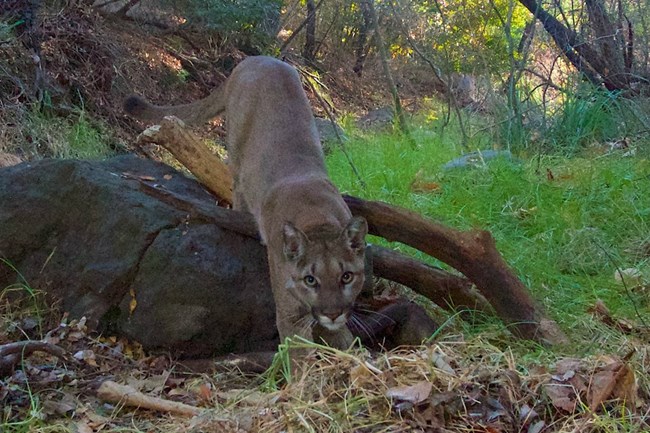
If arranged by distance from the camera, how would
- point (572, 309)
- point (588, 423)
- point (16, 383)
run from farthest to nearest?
point (572, 309) < point (16, 383) < point (588, 423)

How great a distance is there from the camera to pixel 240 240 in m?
5.02

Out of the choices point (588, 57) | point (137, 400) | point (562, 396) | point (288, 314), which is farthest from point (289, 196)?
point (588, 57)

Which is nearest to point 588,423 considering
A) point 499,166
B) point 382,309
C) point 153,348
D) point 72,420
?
point 382,309

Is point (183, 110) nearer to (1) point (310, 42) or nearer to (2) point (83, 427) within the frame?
(2) point (83, 427)

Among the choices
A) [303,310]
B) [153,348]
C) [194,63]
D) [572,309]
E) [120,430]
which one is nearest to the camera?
[120,430]

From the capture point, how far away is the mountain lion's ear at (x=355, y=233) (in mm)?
4230

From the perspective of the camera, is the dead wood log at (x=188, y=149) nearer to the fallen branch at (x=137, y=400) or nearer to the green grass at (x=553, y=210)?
the green grass at (x=553, y=210)

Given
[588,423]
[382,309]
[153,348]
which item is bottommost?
[153,348]

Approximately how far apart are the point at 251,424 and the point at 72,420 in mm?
982

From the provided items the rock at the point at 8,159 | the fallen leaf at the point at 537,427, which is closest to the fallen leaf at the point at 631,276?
the fallen leaf at the point at 537,427

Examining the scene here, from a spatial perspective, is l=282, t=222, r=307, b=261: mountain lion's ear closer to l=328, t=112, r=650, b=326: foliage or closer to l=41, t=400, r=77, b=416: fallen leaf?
l=41, t=400, r=77, b=416: fallen leaf

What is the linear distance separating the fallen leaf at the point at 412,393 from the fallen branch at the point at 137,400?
3.07 ft

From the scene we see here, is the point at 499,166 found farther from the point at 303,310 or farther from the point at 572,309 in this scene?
the point at 303,310

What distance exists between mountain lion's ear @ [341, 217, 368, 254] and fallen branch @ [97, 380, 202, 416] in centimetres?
125
